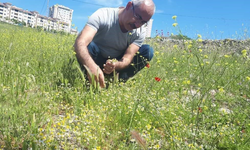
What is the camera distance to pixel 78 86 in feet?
9.55

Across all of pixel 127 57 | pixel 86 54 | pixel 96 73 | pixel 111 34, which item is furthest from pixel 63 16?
pixel 96 73

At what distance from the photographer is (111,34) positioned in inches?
130

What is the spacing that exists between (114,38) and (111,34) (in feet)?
0.25

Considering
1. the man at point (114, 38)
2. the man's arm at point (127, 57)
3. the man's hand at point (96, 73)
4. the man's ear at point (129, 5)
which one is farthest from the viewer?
the man's arm at point (127, 57)

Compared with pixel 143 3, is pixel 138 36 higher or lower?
lower

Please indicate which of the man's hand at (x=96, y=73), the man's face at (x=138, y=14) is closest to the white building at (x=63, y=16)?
the man's face at (x=138, y=14)

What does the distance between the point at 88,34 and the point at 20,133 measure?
1589 mm

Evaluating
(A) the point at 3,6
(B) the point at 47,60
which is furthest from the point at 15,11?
(B) the point at 47,60

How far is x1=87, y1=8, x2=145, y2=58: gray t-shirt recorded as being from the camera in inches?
121

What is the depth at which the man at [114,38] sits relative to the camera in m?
2.84

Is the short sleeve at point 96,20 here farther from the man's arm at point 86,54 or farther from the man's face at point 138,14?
the man's face at point 138,14

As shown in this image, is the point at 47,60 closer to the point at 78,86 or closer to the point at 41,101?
the point at 78,86

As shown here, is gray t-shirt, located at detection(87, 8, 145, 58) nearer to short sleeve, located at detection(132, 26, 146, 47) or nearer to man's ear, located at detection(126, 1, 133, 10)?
short sleeve, located at detection(132, 26, 146, 47)

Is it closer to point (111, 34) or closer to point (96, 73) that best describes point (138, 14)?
point (111, 34)
